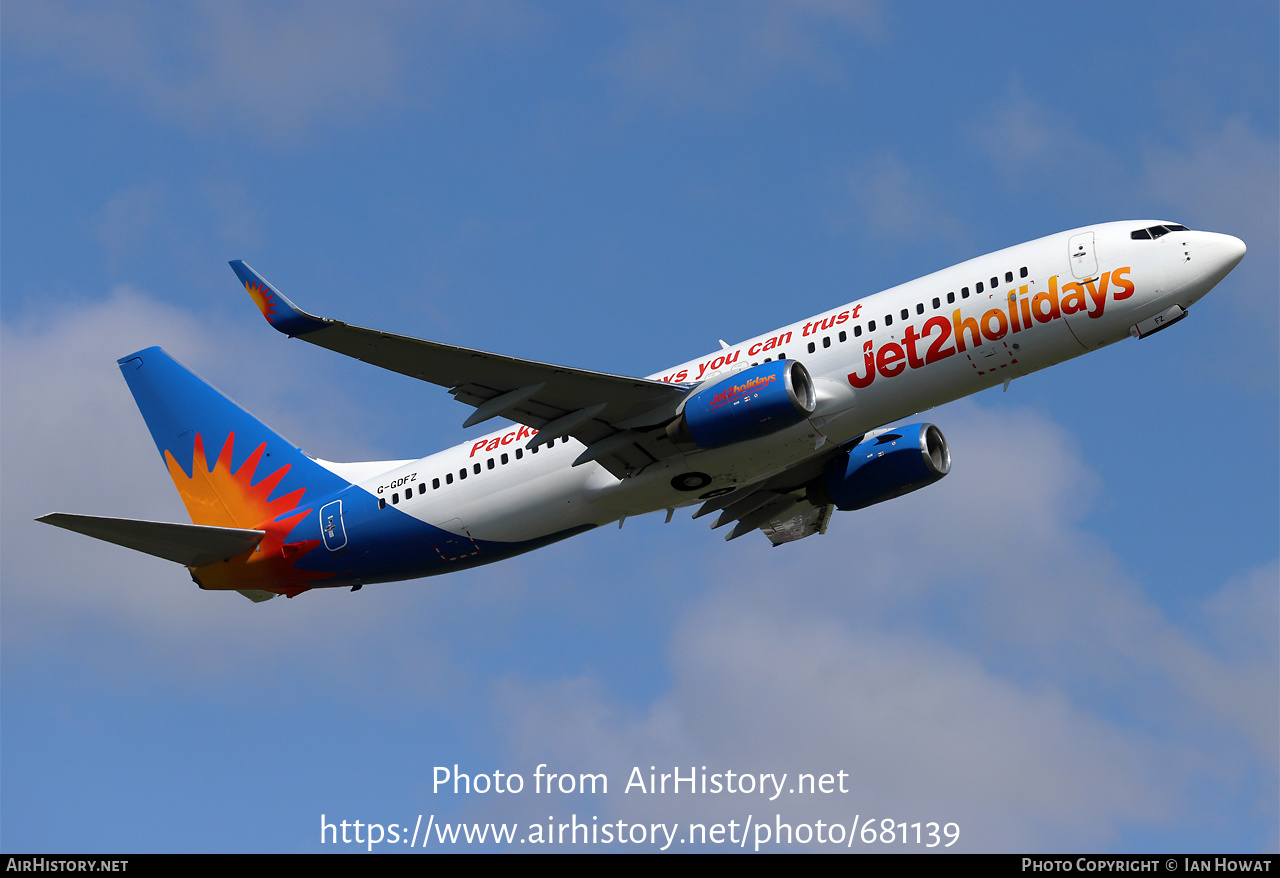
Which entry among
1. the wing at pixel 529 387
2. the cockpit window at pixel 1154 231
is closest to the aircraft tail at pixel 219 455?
the wing at pixel 529 387

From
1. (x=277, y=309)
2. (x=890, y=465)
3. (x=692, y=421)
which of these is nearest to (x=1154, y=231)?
(x=890, y=465)

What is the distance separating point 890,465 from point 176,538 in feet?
66.5

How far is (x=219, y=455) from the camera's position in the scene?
42469 mm

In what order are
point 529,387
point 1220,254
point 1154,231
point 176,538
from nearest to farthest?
point 1220,254
point 529,387
point 1154,231
point 176,538

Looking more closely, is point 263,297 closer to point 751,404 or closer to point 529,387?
point 529,387

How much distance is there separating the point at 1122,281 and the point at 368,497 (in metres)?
20.8

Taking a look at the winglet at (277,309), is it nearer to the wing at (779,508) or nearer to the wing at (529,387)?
the wing at (529,387)

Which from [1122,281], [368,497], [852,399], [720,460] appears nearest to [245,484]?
[368,497]

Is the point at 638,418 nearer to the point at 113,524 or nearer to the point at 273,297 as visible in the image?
the point at 273,297

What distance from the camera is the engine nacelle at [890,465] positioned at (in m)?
38.7

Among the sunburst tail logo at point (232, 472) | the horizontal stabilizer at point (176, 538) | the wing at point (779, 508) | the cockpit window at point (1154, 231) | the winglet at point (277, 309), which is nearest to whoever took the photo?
the winglet at point (277, 309)

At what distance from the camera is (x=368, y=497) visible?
38.7m

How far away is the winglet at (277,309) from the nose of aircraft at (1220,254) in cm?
2057

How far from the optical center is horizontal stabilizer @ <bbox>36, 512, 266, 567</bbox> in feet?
119
